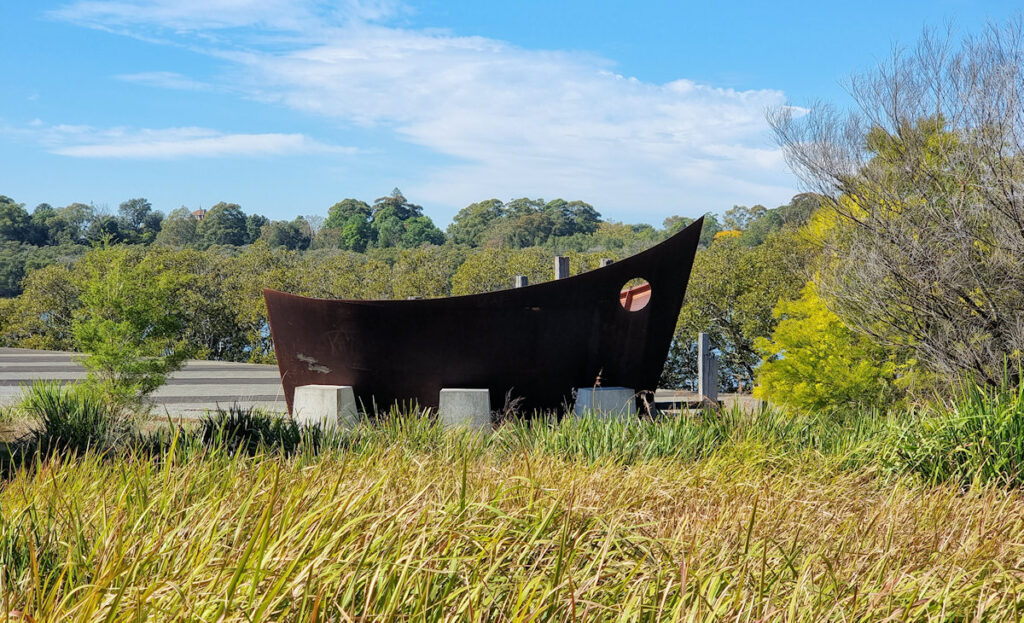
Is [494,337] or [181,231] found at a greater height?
[181,231]

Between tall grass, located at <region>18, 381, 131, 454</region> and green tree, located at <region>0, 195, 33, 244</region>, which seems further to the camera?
green tree, located at <region>0, 195, 33, 244</region>

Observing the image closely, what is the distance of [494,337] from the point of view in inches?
330

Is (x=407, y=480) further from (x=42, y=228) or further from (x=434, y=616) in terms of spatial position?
(x=42, y=228)

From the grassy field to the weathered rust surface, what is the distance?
7.57 feet

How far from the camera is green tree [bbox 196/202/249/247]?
67438mm

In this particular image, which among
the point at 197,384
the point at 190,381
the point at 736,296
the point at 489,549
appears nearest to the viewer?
the point at 489,549

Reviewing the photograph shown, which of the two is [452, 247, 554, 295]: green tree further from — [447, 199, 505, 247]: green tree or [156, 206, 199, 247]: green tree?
[156, 206, 199, 247]: green tree

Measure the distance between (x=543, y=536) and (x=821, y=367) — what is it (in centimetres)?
801

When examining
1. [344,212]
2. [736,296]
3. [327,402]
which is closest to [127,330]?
[327,402]

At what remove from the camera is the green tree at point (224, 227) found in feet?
221

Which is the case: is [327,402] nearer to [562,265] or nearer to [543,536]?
[562,265]

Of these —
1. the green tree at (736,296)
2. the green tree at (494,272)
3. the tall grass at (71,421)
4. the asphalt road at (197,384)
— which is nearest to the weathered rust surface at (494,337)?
A: the tall grass at (71,421)

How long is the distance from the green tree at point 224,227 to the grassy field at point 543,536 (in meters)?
63.4

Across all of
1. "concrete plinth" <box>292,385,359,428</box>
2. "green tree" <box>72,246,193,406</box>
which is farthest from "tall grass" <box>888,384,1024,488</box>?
"green tree" <box>72,246,193,406</box>
